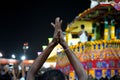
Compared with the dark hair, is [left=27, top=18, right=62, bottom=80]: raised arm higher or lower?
higher

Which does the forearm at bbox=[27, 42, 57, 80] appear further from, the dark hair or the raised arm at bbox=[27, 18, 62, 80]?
the dark hair

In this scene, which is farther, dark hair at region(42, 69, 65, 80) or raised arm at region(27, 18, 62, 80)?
raised arm at region(27, 18, 62, 80)

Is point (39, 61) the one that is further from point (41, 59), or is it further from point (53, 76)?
point (53, 76)

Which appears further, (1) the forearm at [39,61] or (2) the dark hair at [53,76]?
(1) the forearm at [39,61]

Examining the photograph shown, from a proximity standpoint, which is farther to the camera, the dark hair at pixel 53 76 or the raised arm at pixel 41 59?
the raised arm at pixel 41 59

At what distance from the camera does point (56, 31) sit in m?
4.31

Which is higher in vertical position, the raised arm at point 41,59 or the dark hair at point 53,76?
the raised arm at point 41,59

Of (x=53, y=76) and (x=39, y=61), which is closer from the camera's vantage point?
(x=53, y=76)

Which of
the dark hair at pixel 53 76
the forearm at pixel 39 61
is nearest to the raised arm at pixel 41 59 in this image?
the forearm at pixel 39 61

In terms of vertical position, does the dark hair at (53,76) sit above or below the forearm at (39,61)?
below

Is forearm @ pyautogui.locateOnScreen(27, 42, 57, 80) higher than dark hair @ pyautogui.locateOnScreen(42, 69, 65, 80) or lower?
higher

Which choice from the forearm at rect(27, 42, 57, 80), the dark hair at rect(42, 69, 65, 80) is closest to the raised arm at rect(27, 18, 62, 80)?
the forearm at rect(27, 42, 57, 80)

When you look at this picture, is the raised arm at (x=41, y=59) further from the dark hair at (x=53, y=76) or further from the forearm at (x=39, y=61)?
the dark hair at (x=53, y=76)

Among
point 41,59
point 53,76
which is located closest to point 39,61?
point 41,59
